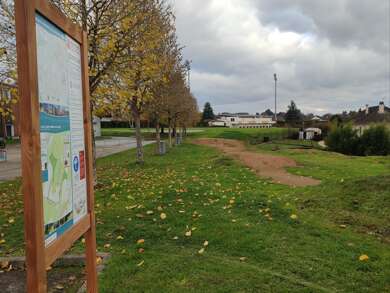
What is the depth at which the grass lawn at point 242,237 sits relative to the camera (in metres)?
3.96

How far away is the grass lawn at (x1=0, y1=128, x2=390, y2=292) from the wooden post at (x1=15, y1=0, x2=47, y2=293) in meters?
1.84

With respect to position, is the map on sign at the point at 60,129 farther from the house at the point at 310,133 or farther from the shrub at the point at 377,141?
the house at the point at 310,133

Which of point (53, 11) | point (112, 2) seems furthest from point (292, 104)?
point (53, 11)

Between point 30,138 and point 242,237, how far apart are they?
384cm

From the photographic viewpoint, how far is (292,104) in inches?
3959

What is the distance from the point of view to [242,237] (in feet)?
17.4

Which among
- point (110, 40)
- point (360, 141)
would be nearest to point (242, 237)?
point (110, 40)

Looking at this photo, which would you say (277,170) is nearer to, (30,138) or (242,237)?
(242,237)

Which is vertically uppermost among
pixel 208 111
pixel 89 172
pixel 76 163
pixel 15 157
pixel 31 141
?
pixel 208 111

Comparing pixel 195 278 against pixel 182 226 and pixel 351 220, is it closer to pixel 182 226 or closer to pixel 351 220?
pixel 182 226

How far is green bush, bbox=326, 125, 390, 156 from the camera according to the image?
32.7 metres

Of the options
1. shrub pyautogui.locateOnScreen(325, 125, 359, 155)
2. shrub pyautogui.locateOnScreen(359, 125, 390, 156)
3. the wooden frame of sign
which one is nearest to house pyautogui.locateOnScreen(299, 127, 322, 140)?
shrub pyautogui.locateOnScreen(325, 125, 359, 155)

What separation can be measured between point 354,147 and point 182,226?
1292 inches

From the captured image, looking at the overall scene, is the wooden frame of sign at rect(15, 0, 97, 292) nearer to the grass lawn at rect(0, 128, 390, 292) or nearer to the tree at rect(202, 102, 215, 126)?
the grass lawn at rect(0, 128, 390, 292)
